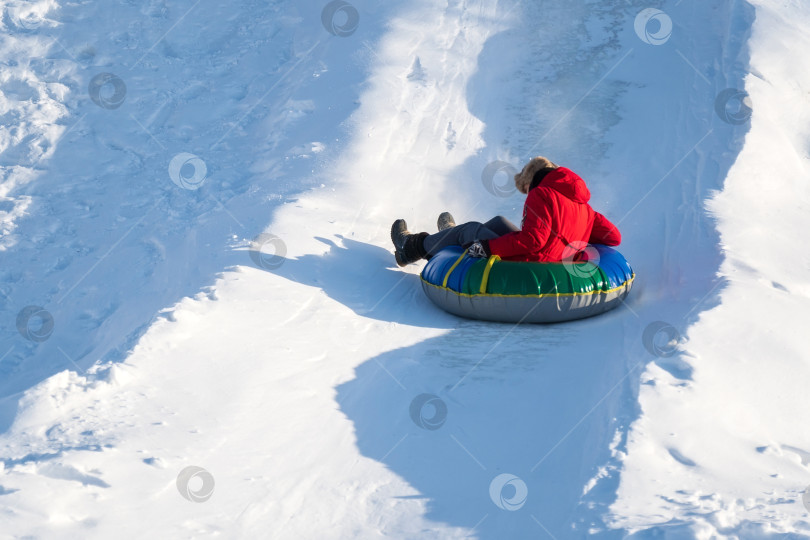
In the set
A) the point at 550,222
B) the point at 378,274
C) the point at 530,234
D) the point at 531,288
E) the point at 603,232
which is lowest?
the point at 378,274

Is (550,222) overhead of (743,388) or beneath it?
overhead

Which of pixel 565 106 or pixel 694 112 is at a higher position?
pixel 694 112

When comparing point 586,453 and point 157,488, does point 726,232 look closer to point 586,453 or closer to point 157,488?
point 586,453

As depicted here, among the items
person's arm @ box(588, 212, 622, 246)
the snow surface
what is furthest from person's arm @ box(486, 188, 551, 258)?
person's arm @ box(588, 212, 622, 246)

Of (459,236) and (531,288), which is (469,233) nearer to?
(459,236)

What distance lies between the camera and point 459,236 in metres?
4.93

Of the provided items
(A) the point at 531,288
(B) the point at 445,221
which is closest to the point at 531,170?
(A) the point at 531,288

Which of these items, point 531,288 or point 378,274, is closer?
point 531,288

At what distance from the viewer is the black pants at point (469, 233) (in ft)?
15.4

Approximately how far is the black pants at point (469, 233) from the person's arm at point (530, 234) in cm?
19

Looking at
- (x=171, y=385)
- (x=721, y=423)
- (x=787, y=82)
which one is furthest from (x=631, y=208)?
(x=171, y=385)

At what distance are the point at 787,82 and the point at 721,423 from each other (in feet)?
15.5

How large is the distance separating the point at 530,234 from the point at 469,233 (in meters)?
0.59

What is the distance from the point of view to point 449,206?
6.20m
